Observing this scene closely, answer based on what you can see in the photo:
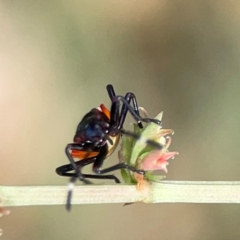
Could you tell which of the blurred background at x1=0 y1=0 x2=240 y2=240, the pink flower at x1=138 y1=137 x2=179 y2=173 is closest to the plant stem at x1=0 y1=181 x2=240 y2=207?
the pink flower at x1=138 y1=137 x2=179 y2=173

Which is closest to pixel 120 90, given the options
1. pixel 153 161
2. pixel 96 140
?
pixel 96 140

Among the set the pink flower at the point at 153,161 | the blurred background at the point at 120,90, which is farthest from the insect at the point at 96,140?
the blurred background at the point at 120,90

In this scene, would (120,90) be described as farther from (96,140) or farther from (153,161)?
(153,161)

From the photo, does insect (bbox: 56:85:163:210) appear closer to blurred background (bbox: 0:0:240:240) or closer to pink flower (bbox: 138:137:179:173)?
pink flower (bbox: 138:137:179:173)

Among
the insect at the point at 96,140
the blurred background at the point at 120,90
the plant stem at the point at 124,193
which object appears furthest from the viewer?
the blurred background at the point at 120,90

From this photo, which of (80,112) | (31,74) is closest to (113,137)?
(80,112)

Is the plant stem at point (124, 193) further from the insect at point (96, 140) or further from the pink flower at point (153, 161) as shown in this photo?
the insect at point (96, 140)
